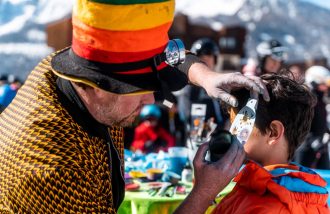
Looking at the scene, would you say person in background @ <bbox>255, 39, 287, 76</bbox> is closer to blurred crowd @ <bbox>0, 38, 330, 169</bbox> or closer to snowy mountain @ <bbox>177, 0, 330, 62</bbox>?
blurred crowd @ <bbox>0, 38, 330, 169</bbox>

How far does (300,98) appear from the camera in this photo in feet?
7.39

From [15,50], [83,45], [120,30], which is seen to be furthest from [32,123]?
[15,50]

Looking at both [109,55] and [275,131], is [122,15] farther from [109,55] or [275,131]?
[275,131]

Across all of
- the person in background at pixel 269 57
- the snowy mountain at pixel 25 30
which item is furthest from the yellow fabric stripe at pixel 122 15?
the snowy mountain at pixel 25 30

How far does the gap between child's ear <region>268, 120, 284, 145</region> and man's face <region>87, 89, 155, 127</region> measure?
1.93 ft

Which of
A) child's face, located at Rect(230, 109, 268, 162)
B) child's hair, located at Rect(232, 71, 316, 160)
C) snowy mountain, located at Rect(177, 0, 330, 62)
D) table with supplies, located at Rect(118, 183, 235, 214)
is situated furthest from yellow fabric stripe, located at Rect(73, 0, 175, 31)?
snowy mountain, located at Rect(177, 0, 330, 62)

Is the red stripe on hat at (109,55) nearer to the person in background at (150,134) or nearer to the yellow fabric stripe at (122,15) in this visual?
the yellow fabric stripe at (122,15)

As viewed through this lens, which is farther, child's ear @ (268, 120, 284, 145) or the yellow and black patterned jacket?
child's ear @ (268, 120, 284, 145)

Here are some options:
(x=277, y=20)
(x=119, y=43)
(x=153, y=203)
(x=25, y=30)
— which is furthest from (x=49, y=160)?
(x=277, y=20)

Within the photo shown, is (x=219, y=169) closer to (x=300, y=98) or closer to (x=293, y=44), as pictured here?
(x=300, y=98)

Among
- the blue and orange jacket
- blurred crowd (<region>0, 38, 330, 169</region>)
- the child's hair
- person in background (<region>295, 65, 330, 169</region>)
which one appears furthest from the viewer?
person in background (<region>295, 65, 330, 169</region>)

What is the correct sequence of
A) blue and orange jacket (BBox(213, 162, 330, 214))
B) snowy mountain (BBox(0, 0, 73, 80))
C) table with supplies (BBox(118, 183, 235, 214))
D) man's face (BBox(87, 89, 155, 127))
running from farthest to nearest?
snowy mountain (BBox(0, 0, 73, 80)) → table with supplies (BBox(118, 183, 235, 214)) → blue and orange jacket (BBox(213, 162, 330, 214)) → man's face (BBox(87, 89, 155, 127))

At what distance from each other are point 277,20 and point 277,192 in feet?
28.3

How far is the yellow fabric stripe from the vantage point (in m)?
1.66
